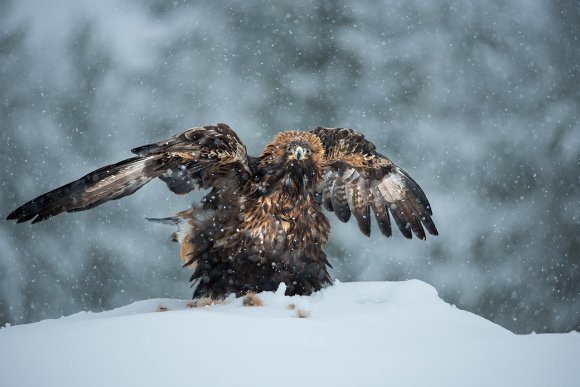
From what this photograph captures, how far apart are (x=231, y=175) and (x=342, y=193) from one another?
62.8 inches

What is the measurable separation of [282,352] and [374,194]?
3961 mm

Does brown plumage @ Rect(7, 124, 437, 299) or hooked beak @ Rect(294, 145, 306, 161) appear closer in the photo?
brown plumage @ Rect(7, 124, 437, 299)

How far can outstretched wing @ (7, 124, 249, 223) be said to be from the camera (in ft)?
19.3

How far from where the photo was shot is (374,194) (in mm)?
7637

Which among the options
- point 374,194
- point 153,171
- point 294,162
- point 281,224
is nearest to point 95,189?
point 153,171

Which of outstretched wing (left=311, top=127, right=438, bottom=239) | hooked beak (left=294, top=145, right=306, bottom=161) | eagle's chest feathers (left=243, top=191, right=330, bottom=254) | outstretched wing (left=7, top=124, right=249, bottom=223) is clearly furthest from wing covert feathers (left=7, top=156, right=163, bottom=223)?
outstretched wing (left=311, top=127, right=438, bottom=239)

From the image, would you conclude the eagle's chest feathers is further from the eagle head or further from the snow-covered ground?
the snow-covered ground

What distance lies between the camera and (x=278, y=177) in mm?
6621

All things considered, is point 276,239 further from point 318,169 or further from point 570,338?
point 570,338

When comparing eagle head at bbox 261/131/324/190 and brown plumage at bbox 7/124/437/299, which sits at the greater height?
eagle head at bbox 261/131/324/190

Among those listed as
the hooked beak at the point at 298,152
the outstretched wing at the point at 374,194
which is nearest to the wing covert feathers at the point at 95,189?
the hooked beak at the point at 298,152

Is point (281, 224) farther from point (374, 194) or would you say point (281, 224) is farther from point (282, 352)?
point (282, 352)

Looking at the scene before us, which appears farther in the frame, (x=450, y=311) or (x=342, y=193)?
(x=342, y=193)

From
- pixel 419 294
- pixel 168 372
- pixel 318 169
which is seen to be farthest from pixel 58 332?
pixel 318 169
